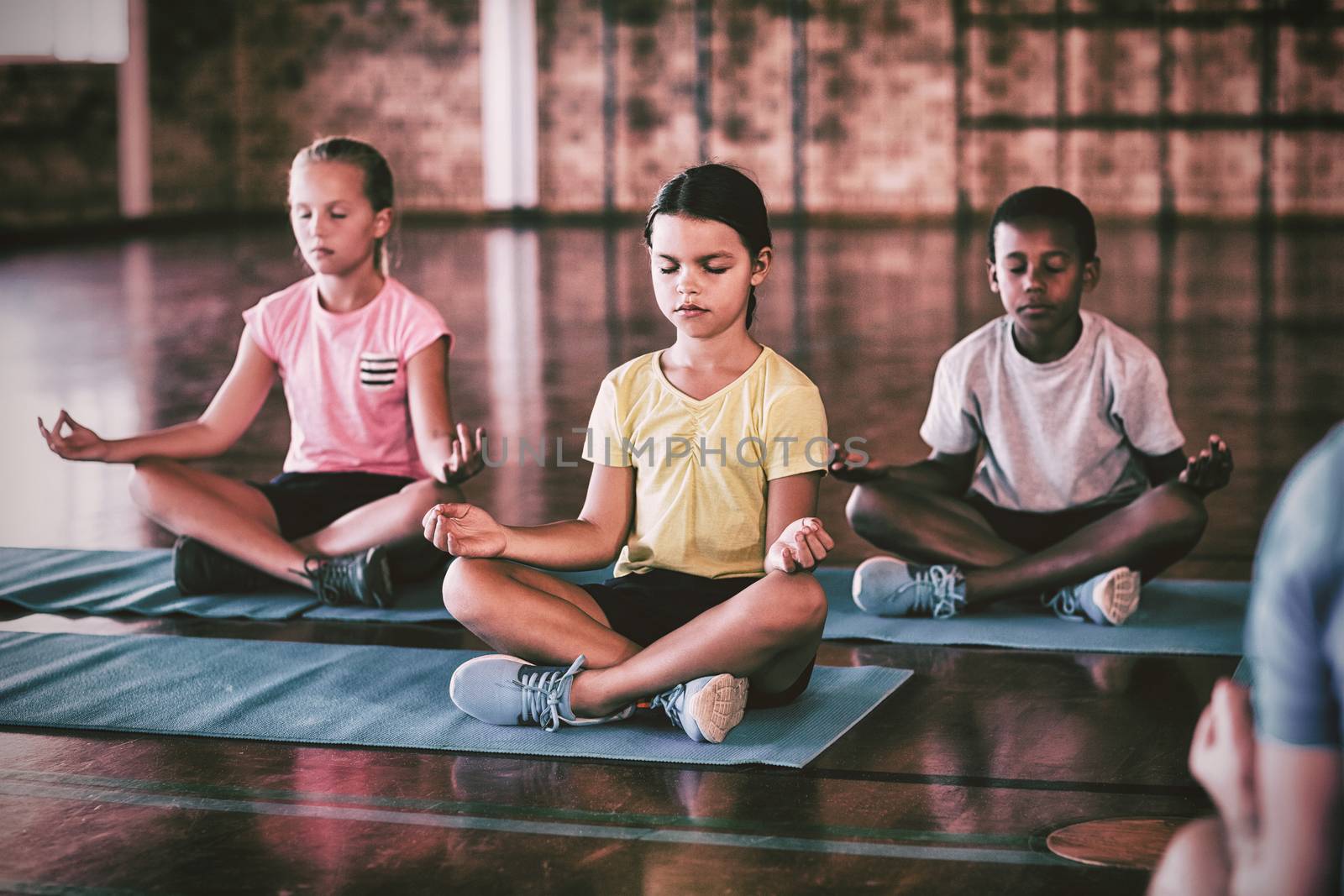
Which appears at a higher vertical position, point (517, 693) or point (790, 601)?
point (790, 601)

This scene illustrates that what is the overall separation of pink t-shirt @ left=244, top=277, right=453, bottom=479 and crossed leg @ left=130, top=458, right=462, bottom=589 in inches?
5.5

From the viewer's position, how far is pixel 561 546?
2.18 m

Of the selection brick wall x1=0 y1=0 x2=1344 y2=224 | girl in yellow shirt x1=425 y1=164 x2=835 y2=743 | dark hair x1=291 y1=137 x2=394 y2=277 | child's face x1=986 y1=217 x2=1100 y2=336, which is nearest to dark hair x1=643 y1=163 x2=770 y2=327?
girl in yellow shirt x1=425 y1=164 x2=835 y2=743

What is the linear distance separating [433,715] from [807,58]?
11760 millimetres

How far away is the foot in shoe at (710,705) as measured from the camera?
81.1 inches

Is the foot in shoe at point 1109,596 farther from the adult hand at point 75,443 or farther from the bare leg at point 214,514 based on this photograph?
the adult hand at point 75,443

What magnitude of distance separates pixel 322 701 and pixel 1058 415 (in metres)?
1.31

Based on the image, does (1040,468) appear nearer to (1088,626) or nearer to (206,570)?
(1088,626)

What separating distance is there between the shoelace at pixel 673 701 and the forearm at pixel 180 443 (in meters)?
1.19

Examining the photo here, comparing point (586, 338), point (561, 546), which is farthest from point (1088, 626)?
point (586, 338)

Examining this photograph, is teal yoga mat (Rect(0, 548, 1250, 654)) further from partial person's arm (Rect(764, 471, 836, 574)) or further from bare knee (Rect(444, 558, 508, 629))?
bare knee (Rect(444, 558, 508, 629))

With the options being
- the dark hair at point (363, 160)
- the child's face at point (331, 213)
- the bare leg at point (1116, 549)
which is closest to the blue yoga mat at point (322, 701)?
the bare leg at point (1116, 549)

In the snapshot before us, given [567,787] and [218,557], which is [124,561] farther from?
[567,787]

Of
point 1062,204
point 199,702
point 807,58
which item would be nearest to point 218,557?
point 199,702
